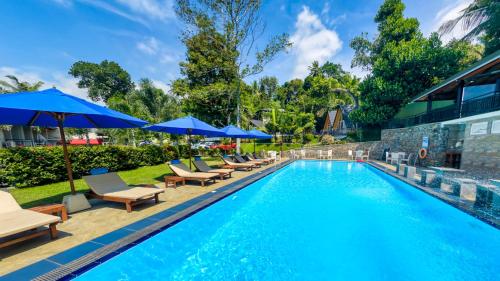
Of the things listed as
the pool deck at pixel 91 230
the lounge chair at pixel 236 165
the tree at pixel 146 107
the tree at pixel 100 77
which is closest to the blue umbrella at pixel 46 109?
the pool deck at pixel 91 230

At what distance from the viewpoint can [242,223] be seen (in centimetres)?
566

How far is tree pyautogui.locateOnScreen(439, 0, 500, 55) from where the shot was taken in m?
15.6

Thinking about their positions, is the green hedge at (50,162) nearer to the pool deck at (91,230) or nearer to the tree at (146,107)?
the pool deck at (91,230)

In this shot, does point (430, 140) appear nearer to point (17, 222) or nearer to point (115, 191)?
point (115, 191)

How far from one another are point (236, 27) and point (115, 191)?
1500cm

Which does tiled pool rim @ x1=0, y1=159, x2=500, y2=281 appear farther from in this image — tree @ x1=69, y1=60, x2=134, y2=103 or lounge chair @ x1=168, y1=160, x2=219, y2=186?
tree @ x1=69, y1=60, x2=134, y2=103

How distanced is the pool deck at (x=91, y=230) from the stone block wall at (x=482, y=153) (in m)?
14.3

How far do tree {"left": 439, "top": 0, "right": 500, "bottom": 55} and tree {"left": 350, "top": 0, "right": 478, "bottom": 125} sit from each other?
1.30m

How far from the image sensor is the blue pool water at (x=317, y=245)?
3.59 meters

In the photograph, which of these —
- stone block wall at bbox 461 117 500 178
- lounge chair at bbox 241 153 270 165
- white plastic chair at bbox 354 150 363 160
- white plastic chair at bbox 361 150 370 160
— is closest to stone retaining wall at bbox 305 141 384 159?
white plastic chair at bbox 361 150 370 160

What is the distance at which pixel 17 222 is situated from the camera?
346cm

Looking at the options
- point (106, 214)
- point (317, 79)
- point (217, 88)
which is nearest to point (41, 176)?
point (106, 214)

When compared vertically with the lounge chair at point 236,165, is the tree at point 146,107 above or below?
above

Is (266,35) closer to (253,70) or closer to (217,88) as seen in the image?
(253,70)
